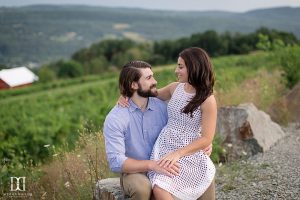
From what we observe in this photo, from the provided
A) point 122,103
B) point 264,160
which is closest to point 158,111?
point 122,103

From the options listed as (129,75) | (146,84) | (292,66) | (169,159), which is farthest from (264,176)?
(292,66)

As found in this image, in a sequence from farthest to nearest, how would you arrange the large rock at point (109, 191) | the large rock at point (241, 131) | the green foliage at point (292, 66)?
the green foliage at point (292, 66)
the large rock at point (241, 131)
the large rock at point (109, 191)

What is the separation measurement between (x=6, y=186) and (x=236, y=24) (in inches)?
3504

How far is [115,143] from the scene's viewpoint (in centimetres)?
330

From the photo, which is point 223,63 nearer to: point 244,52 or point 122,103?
point 244,52

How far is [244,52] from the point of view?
1983 inches

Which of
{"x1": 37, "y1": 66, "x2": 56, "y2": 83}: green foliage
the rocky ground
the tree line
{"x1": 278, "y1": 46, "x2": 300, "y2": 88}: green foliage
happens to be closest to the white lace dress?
the rocky ground

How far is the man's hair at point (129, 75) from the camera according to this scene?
3379mm

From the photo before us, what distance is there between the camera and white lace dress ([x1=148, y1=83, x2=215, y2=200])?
3297mm

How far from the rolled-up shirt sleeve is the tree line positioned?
44.5 metres

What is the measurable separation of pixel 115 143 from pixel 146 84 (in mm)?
489

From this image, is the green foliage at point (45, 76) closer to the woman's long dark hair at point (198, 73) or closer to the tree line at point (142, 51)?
the tree line at point (142, 51)

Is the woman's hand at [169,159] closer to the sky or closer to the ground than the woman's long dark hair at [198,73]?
closer to the ground

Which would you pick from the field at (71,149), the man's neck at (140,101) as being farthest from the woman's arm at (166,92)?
the field at (71,149)
